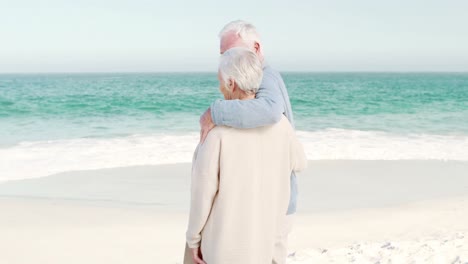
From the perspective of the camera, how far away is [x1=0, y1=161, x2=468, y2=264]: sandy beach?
16.2ft

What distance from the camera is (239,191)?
1941 millimetres

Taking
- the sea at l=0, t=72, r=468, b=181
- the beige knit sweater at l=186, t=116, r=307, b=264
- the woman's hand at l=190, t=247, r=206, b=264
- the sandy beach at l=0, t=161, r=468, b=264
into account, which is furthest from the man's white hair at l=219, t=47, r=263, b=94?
the sea at l=0, t=72, r=468, b=181

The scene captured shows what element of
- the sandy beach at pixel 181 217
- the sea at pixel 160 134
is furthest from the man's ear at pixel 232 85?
the sea at pixel 160 134

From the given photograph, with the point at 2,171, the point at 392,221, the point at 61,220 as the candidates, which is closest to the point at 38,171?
the point at 2,171

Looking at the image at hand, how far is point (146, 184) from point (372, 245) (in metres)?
3.81

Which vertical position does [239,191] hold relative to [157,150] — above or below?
above

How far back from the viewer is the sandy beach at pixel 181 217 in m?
4.95

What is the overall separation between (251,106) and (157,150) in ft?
31.3

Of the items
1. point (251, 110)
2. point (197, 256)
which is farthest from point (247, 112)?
point (197, 256)

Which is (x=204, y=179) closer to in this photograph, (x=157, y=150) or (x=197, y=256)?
(x=197, y=256)

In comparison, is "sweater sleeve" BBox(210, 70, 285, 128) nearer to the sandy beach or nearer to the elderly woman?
the elderly woman

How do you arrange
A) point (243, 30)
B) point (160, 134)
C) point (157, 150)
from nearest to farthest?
point (243, 30) → point (157, 150) → point (160, 134)

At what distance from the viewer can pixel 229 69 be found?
192cm

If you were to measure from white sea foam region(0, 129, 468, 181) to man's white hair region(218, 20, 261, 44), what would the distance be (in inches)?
277
